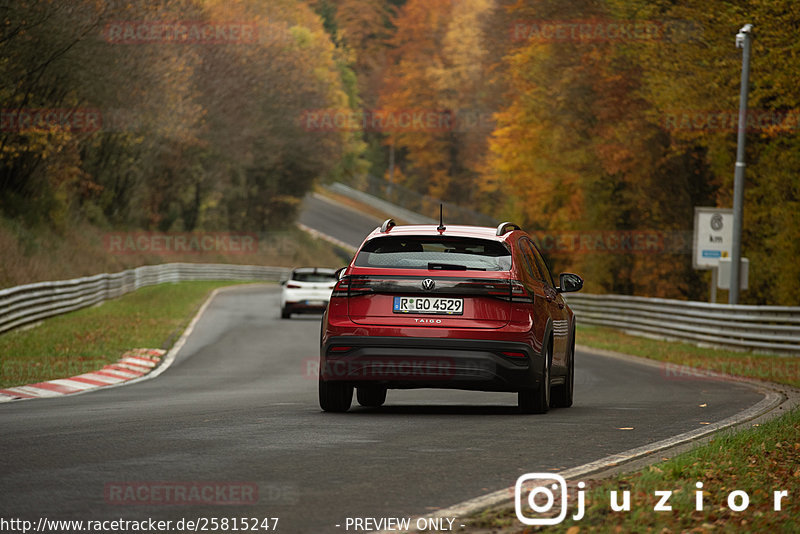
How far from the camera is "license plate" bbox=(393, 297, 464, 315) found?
11.5 metres

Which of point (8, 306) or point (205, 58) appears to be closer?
point (8, 306)

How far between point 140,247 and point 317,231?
3334cm

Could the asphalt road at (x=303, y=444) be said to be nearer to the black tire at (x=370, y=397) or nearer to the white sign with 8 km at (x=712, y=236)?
the black tire at (x=370, y=397)

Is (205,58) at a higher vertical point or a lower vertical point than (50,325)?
higher

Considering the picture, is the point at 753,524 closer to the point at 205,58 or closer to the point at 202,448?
the point at 202,448

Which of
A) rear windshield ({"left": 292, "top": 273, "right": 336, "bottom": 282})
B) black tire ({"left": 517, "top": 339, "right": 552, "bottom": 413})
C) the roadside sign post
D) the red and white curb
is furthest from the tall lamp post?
black tire ({"left": 517, "top": 339, "right": 552, "bottom": 413})

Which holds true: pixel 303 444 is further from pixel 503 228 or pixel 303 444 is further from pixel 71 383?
pixel 71 383

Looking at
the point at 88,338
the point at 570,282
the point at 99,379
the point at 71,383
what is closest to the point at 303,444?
the point at 570,282

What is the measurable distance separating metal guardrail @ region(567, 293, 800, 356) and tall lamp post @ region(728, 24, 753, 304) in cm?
77

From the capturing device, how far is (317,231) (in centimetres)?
9662

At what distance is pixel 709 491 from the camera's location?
25.0 ft

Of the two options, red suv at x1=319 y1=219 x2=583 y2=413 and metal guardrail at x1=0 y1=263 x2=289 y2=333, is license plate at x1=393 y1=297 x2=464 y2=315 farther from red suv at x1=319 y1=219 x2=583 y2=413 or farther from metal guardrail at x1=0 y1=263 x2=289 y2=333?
metal guardrail at x1=0 y1=263 x2=289 y2=333

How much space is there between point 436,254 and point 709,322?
61.9ft

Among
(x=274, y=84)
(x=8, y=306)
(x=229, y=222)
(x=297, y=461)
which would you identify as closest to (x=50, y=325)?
(x=8, y=306)
